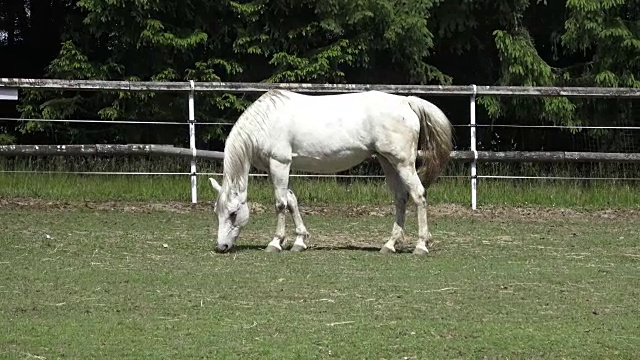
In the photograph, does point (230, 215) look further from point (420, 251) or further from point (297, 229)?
point (420, 251)

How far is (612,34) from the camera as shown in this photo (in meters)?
15.8

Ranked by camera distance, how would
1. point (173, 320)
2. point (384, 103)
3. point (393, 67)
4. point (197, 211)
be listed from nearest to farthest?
point (173, 320) < point (384, 103) < point (197, 211) < point (393, 67)

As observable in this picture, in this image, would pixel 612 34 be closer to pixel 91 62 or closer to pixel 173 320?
pixel 91 62

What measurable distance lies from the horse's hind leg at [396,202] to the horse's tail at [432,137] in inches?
10.7

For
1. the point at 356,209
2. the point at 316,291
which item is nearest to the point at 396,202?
the point at 316,291

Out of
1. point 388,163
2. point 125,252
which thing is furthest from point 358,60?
point 125,252

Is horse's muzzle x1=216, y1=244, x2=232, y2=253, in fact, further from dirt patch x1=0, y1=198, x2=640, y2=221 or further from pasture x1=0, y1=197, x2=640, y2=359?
dirt patch x1=0, y1=198, x2=640, y2=221

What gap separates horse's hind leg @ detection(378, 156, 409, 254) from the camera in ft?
33.6

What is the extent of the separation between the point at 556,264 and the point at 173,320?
3.83 metres

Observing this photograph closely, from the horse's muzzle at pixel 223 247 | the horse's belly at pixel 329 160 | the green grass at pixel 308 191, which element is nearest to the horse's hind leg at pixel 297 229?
the horse's belly at pixel 329 160

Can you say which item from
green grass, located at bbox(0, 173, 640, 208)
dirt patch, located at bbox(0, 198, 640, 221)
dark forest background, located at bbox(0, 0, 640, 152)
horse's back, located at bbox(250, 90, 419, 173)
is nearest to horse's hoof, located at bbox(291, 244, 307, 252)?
horse's back, located at bbox(250, 90, 419, 173)

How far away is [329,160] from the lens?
1044 centimetres

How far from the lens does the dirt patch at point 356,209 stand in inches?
527

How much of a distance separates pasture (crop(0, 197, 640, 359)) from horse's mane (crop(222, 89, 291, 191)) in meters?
0.66
